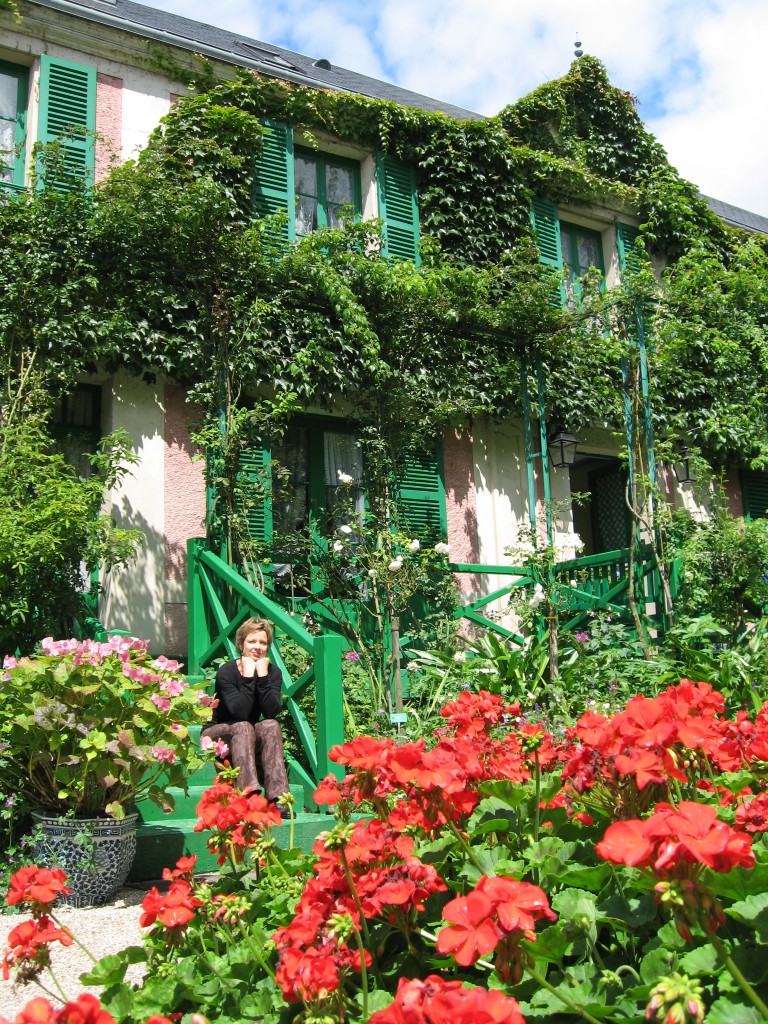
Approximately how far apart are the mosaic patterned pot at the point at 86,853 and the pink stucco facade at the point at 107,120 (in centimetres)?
523

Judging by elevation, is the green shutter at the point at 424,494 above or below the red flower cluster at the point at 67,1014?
above

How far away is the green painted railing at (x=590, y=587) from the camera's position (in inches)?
267

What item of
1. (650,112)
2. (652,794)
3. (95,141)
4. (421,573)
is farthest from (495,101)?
(652,794)

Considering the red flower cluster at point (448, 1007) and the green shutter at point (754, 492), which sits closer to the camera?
the red flower cluster at point (448, 1007)

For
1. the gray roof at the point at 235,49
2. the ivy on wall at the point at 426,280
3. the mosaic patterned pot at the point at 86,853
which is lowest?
the mosaic patterned pot at the point at 86,853

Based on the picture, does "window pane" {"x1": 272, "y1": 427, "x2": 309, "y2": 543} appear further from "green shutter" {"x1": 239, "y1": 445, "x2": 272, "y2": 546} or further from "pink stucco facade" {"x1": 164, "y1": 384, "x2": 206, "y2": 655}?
"pink stucco facade" {"x1": 164, "y1": 384, "x2": 206, "y2": 655}

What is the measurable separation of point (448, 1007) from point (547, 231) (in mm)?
9302

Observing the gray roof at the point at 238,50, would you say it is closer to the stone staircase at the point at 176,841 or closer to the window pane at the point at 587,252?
the window pane at the point at 587,252

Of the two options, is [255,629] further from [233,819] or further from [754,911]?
[754,911]

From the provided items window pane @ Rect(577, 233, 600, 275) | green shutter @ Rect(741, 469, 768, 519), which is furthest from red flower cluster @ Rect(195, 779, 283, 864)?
green shutter @ Rect(741, 469, 768, 519)

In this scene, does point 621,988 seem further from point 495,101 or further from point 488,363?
point 495,101

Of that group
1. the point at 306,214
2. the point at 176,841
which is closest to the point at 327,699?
the point at 176,841

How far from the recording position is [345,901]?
1.23m

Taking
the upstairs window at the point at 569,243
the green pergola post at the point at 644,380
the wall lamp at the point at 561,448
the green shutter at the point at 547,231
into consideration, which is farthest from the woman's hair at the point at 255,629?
the green shutter at the point at 547,231
